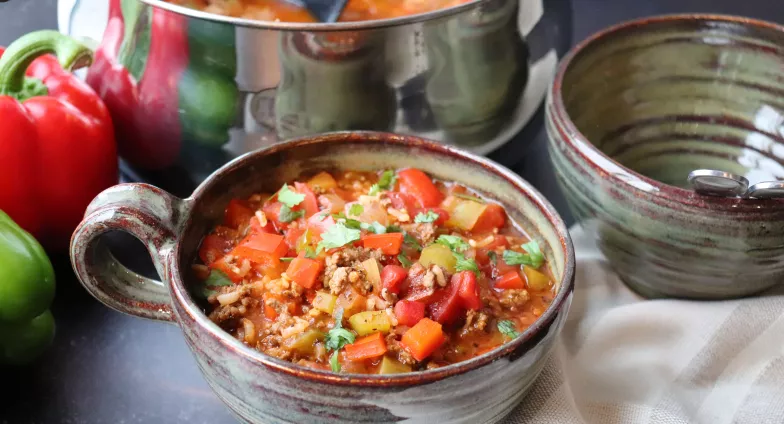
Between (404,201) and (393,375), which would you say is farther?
(404,201)

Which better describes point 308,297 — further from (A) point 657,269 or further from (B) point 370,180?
(A) point 657,269

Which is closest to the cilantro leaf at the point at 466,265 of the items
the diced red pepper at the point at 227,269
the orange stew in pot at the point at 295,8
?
the diced red pepper at the point at 227,269

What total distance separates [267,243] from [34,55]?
688mm

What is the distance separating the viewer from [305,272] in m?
1.17

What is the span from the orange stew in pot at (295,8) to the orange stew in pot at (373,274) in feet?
1.27

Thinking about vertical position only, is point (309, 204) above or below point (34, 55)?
below

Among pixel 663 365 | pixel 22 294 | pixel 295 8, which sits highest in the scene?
pixel 295 8

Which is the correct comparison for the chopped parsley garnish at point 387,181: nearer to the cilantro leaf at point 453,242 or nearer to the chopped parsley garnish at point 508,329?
the cilantro leaf at point 453,242

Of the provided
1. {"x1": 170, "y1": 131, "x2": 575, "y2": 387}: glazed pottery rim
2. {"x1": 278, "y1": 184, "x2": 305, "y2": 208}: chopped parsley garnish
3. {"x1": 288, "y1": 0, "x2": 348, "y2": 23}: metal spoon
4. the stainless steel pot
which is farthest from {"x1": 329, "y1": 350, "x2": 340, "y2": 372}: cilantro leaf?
{"x1": 288, "y1": 0, "x2": 348, "y2": 23}: metal spoon

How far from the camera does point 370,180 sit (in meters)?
1.41

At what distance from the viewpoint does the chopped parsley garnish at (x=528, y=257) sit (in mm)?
1265

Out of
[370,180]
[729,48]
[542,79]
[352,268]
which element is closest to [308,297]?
[352,268]

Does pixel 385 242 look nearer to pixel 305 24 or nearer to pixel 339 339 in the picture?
pixel 339 339

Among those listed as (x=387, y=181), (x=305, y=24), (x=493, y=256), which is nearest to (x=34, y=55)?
(x=305, y=24)
